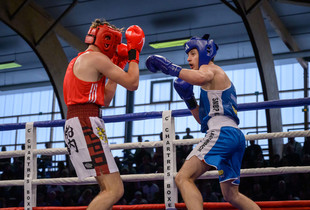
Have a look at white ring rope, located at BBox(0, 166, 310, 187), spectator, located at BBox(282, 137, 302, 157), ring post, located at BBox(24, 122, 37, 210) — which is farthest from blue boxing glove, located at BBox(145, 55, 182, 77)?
spectator, located at BBox(282, 137, 302, 157)

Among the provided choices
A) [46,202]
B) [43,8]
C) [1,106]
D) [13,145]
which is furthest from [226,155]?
[1,106]

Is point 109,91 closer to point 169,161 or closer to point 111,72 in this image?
point 111,72

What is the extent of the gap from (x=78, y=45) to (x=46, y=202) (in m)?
6.18

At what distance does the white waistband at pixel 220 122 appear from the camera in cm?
291

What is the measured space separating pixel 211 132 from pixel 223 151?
17 cm

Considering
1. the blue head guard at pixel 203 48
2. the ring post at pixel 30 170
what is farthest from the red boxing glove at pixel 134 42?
the ring post at pixel 30 170

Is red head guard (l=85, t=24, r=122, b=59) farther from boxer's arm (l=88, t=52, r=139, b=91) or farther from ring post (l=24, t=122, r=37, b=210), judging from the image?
ring post (l=24, t=122, r=37, b=210)

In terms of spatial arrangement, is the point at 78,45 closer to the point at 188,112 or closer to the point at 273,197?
the point at 273,197

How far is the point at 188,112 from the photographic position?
11.4 ft

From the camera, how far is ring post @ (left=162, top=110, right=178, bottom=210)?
3322 mm

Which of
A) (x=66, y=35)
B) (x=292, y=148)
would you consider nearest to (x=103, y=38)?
(x=292, y=148)

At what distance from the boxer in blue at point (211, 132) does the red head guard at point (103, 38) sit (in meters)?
0.38

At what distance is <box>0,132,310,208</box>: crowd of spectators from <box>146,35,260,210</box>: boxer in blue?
351 cm

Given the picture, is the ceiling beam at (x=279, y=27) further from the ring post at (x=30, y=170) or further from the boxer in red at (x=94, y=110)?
the boxer in red at (x=94, y=110)
